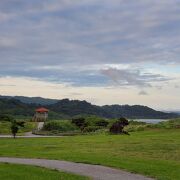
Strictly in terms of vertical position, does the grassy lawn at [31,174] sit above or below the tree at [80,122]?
below

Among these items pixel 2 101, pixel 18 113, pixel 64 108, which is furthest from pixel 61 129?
pixel 64 108

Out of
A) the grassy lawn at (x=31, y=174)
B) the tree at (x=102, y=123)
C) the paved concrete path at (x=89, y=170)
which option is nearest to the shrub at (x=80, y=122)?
the tree at (x=102, y=123)

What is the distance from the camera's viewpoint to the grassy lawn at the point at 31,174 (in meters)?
18.8

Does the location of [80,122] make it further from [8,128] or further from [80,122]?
[8,128]

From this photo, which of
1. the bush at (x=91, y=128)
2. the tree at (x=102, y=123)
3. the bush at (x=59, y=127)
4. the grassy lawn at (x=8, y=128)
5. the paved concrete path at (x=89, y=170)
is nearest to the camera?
the paved concrete path at (x=89, y=170)

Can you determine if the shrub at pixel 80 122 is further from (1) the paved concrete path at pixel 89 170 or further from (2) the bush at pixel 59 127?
(1) the paved concrete path at pixel 89 170

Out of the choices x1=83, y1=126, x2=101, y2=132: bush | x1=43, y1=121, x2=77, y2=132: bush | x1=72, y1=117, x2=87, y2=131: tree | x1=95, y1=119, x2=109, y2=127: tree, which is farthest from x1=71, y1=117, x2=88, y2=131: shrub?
x1=83, y1=126, x2=101, y2=132: bush

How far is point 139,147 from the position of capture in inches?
1467

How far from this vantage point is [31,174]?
64.7 feet

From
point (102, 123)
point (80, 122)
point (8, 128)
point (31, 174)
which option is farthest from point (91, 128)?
point (31, 174)

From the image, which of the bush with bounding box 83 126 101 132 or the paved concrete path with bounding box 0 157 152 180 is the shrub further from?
the paved concrete path with bounding box 0 157 152 180

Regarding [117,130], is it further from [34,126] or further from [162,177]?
[162,177]

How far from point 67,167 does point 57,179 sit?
4.51m

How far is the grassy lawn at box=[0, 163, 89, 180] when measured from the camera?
18.8 metres
